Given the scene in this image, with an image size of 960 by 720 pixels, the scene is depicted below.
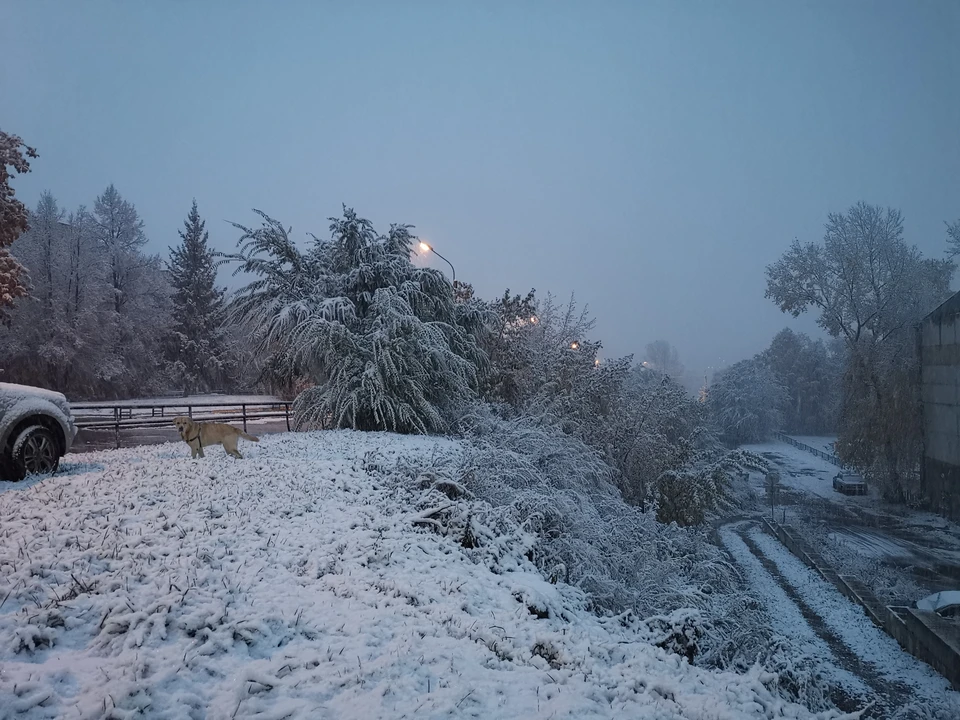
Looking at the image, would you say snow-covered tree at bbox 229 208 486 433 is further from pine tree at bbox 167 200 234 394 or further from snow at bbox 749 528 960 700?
pine tree at bbox 167 200 234 394

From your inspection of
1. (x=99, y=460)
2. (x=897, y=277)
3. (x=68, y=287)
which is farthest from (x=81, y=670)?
(x=897, y=277)

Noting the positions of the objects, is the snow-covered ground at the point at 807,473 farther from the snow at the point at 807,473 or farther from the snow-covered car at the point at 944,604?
the snow-covered car at the point at 944,604

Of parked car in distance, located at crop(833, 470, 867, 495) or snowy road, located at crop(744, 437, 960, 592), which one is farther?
parked car in distance, located at crop(833, 470, 867, 495)

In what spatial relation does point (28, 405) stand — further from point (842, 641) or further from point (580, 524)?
point (842, 641)

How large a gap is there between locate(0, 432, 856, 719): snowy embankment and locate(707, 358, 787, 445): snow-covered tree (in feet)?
144

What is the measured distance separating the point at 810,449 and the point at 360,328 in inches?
1383

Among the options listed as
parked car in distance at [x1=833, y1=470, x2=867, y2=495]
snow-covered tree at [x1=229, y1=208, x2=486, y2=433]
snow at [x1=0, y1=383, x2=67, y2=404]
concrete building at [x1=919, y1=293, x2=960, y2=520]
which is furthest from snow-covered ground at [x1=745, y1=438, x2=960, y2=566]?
snow at [x1=0, y1=383, x2=67, y2=404]

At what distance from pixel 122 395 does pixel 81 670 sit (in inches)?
1304

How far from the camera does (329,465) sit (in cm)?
844

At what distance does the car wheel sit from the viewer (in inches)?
285

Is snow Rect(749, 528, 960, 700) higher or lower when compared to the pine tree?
lower

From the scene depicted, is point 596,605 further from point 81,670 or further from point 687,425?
point 687,425

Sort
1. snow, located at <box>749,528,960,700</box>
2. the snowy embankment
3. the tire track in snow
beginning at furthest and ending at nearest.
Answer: snow, located at <box>749,528,960,700</box> < the tire track in snow < the snowy embankment

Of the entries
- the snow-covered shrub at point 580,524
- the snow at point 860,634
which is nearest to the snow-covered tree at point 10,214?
the snow-covered shrub at point 580,524
